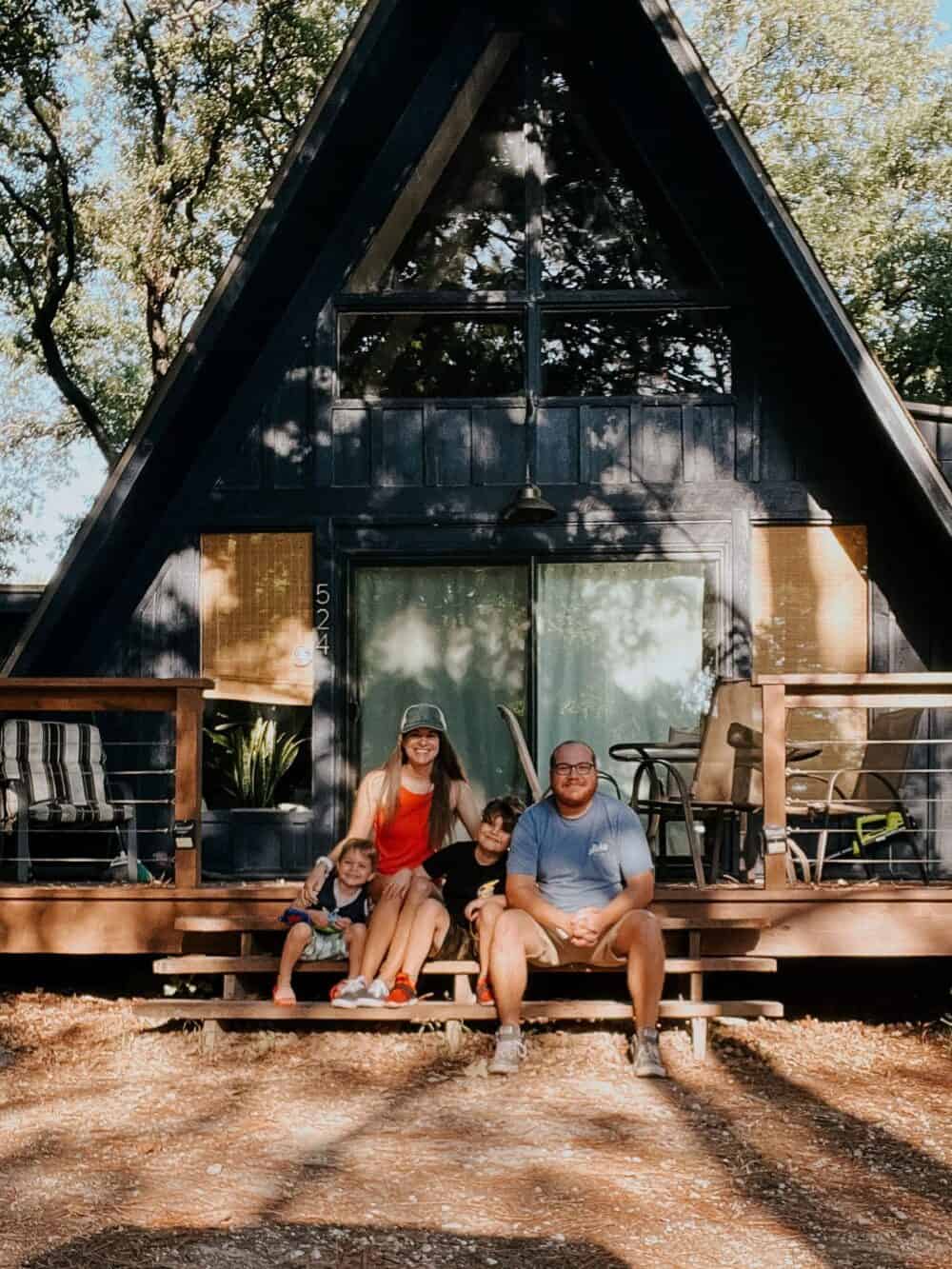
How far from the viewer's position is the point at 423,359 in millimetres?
8609

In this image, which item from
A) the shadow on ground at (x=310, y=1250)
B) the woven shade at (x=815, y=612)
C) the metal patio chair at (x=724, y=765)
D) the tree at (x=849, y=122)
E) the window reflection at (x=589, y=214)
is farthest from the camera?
the tree at (x=849, y=122)

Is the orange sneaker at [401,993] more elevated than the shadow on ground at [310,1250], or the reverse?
the orange sneaker at [401,993]

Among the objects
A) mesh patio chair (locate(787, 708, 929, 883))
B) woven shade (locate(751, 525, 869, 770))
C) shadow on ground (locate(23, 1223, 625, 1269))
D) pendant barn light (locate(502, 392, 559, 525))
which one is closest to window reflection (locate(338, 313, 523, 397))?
pendant barn light (locate(502, 392, 559, 525))

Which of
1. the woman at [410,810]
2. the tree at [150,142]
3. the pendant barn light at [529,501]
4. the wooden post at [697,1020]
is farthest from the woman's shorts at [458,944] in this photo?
the tree at [150,142]

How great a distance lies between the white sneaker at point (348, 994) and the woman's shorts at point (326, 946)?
0.85 ft

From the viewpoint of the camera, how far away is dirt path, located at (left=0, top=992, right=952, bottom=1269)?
12.7ft

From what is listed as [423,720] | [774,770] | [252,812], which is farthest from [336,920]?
[252,812]

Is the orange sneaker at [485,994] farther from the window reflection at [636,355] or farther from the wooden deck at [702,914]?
the window reflection at [636,355]

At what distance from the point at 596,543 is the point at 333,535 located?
1.47m

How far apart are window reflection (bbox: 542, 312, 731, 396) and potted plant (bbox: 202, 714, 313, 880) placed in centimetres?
252

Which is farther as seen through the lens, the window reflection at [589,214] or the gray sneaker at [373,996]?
the window reflection at [589,214]

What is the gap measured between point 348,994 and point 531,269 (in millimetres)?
4475

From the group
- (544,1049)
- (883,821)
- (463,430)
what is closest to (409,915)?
(544,1049)

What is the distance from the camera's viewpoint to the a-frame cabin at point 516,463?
8367mm
